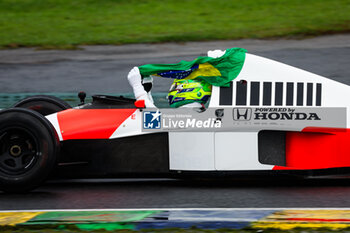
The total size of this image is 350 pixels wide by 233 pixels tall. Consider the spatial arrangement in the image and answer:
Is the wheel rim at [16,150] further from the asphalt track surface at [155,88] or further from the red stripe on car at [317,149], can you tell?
the red stripe on car at [317,149]

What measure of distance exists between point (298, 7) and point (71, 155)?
49.6ft

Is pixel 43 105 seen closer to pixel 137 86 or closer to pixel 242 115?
pixel 137 86

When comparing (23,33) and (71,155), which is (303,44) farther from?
(71,155)

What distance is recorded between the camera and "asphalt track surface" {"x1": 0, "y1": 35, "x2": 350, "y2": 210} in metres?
6.10

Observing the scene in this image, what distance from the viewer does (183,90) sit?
22.1 ft

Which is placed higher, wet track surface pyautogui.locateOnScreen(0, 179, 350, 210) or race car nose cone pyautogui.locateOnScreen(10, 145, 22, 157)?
race car nose cone pyautogui.locateOnScreen(10, 145, 22, 157)

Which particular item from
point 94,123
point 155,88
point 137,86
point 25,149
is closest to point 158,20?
point 155,88

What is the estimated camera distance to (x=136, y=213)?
5.48 metres

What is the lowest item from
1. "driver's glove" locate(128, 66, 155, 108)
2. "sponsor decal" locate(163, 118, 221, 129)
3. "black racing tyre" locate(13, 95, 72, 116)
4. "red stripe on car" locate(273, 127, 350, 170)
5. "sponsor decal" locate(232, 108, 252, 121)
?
"red stripe on car" locate(273, 127, 350, 170)

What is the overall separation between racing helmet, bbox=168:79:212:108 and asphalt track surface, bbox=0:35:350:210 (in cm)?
87

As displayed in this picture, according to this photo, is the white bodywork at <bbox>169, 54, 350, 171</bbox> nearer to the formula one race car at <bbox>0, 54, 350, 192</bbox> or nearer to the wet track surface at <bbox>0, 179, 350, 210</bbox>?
the formula one race car at <bbox>0, 54, 350, 192</bbox>

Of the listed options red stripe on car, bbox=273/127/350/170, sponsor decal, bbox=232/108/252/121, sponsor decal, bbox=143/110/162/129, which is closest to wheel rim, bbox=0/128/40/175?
sponsor decal, bbox=143/110/162/129

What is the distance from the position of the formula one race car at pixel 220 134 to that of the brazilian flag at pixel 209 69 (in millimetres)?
81

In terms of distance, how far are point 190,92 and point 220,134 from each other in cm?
57
